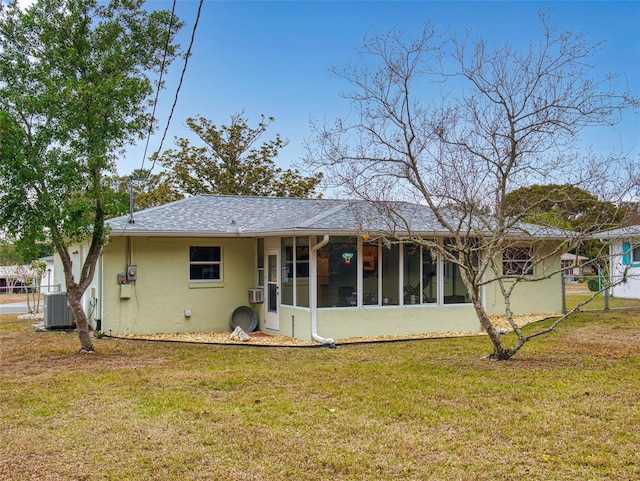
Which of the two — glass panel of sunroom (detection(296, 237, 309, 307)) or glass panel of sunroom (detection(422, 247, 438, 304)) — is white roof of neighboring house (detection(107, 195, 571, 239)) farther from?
glass panel of sunroom (detection(422, 247, 438, 304))

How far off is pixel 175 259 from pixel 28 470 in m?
8.75

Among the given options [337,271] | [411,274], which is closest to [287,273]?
[337,271]

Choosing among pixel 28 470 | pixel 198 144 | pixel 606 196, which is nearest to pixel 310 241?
pixel 606 196

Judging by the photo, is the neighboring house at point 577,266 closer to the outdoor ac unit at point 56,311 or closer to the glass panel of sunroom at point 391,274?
the glass panel of sunroom at point 391,274

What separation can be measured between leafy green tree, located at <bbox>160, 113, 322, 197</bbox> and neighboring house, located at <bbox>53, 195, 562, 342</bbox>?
17.7 metres

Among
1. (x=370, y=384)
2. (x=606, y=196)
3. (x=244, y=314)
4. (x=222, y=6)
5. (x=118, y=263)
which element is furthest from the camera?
(x=244, y=314)

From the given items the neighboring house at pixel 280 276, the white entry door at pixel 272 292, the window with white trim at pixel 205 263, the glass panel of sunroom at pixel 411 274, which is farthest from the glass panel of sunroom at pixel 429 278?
the window with white trim at pixel 205 263

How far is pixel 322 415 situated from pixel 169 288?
7.86m

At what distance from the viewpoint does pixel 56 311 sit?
13.6 meters

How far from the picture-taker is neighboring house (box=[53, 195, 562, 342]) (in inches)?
461

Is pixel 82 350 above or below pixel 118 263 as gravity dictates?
below

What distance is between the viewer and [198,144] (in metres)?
32.3

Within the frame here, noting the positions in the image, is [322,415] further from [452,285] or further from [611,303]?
[611,303]

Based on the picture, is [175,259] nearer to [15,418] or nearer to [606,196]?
[15,418]
